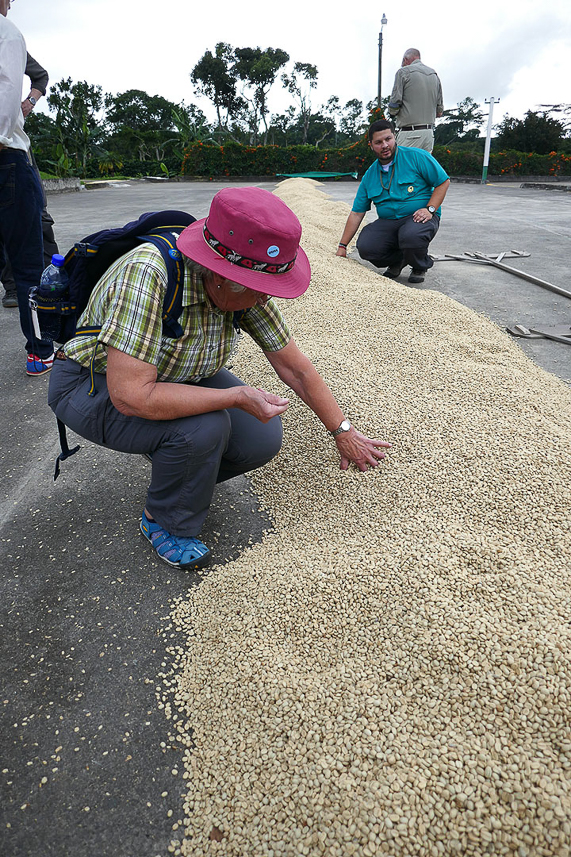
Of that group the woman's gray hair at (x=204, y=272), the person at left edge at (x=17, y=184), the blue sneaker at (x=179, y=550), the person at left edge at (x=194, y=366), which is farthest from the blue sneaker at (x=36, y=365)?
the woman's gray hair at (x=204, y=272)

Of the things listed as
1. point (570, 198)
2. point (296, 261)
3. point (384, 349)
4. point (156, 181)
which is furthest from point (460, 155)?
point (296, 261)

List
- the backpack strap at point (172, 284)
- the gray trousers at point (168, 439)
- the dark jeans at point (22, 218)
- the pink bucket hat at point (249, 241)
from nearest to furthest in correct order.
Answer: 1. the pink bucket hat at point (249, 241)
2. the backpack strap at point (172, 284)
3. the gray trousers at point (168, 439)
4. the dark jeans at point (22, 218)

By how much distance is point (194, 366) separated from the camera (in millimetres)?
1697

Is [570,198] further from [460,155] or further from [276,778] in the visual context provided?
[276,778]

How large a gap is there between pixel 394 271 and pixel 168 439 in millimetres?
3652

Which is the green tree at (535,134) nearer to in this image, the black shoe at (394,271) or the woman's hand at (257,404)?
the black shoe at (394,271)

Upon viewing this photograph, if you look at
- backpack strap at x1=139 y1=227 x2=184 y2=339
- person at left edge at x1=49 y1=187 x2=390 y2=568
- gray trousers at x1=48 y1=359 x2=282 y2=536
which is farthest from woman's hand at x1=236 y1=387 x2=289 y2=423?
backpack strap at x1=139 y1=227 x2=184 y2=339

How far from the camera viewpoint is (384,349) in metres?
3.02

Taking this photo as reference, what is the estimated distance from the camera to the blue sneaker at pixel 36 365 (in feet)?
10.6

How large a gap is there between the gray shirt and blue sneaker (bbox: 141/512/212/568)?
231 inches

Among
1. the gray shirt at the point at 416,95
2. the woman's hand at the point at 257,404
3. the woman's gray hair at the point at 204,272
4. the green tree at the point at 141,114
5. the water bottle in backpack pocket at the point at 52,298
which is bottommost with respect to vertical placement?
the woman's hand at the point at 257,404

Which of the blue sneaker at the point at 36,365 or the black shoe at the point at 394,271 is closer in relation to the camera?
the blue sneaker at the point at 36,365

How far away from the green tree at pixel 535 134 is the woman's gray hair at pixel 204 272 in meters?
20.3

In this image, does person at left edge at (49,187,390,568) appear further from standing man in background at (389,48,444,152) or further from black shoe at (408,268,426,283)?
standing man in background at (389,48,444,152)
